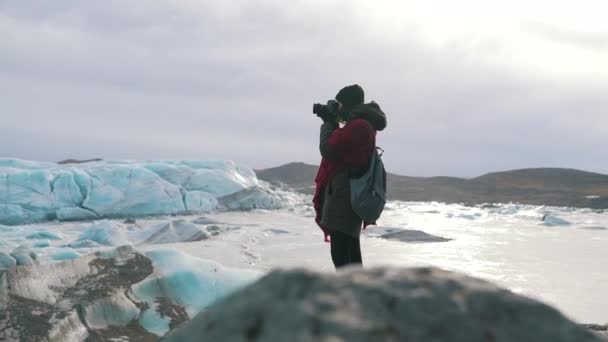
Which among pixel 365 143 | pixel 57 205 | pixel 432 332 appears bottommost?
pixel 57 205

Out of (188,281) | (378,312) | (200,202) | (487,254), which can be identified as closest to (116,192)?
(200,202)

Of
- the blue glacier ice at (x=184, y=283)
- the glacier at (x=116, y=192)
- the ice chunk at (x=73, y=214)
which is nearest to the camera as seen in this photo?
the blue glacier ice at (x=184, y=283)

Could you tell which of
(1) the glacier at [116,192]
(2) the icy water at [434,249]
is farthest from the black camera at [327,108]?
(1) the glacier at [116,192]

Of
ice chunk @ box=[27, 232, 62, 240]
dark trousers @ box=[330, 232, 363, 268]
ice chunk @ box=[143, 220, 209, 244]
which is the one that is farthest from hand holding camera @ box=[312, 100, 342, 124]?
ice chunk @ box=[27, 232, 62, 240]

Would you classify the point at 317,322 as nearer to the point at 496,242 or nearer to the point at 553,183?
the point at 496,242

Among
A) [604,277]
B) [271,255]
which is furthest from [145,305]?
[604,277]

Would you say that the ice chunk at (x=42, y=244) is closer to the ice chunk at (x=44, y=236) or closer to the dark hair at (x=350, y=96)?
the ice chunk at (x=44, y=236)

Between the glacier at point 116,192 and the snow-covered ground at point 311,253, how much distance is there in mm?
1597

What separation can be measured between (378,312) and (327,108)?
6.71ft

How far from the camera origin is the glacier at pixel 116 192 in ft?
43.0

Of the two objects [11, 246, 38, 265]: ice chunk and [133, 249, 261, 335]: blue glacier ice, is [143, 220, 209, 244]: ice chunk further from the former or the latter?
[133, 249, 261, 335]: blue glacier ice

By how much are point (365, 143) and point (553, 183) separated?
31744mm

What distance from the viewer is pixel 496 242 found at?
8.42 metres

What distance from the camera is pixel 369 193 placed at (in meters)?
2.73
